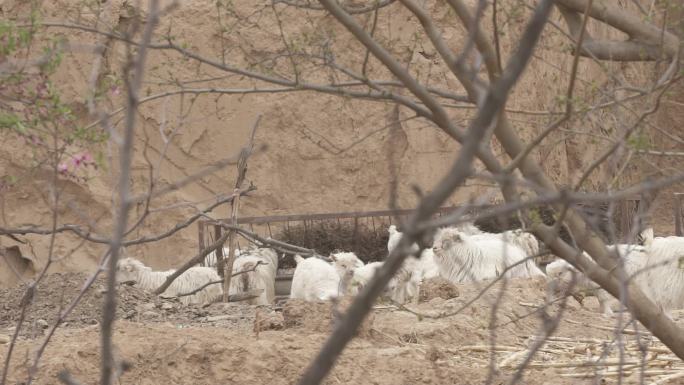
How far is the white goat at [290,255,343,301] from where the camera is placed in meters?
11.1

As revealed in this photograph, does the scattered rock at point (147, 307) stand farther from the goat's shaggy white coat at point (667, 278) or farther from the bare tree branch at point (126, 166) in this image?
the bare tree branch at point (126, 166)

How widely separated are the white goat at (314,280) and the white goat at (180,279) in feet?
3.03

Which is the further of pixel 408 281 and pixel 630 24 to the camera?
pixel 408 281

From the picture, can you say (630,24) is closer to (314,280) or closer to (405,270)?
(405,270)

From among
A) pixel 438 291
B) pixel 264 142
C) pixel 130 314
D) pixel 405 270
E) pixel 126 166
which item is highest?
pixel 264 142

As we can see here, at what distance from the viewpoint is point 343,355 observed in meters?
6.59

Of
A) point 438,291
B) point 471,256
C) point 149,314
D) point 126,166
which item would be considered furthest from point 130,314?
point 126,166

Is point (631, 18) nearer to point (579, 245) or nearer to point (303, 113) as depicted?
point (579, 245)

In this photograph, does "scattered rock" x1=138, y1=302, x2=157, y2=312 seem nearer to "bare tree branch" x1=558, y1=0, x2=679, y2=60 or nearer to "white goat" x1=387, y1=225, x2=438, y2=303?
"white goat" x1=387, y1=225, x2=438, y2=303

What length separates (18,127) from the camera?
16.6 feet

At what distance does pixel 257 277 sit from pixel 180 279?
92 centimetres

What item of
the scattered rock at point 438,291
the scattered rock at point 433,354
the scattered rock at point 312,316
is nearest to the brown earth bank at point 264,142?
the scattered rock at point 438,291

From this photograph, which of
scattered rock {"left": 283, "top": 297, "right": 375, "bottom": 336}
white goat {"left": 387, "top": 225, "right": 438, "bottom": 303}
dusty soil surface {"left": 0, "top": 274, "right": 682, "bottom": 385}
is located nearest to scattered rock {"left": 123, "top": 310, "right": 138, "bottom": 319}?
dusty soil surface {"left": 0, "top": 274, "right": 682, "bottom": 385}

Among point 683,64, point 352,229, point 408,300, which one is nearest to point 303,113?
point 352,229
